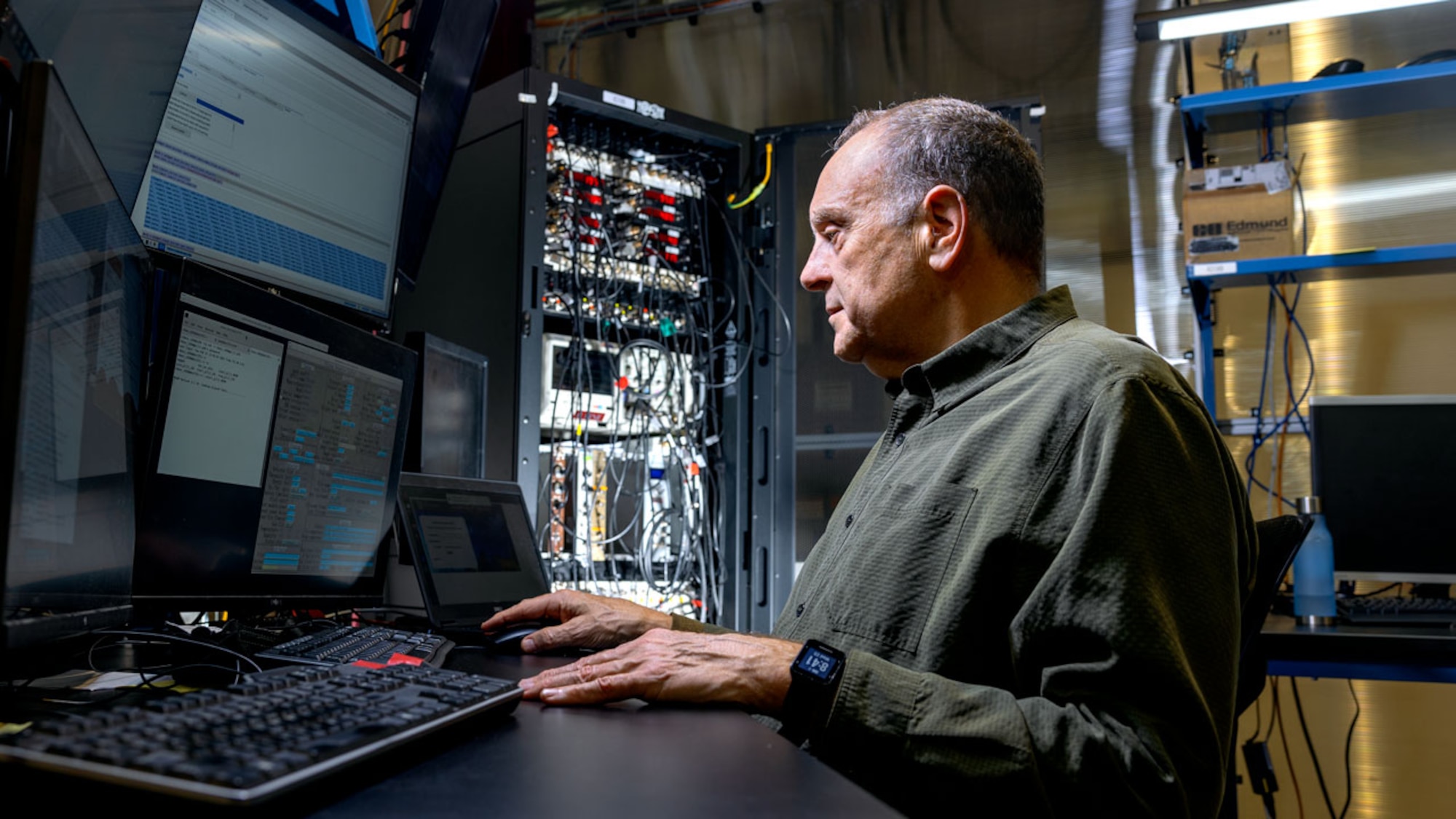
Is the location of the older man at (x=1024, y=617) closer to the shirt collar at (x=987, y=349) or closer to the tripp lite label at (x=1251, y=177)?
the shirt collar at (x=987, y=349)

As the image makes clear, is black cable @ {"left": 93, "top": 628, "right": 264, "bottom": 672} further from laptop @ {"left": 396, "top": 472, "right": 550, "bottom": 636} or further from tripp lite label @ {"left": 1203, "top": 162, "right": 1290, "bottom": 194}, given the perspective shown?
tripp lite label @ {"left": 1203, "top": 162, "right": 1290, "bottom": 194}

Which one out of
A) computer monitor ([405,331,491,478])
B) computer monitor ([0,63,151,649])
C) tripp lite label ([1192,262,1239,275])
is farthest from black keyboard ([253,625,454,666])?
tripp lite label ([1192,262,1239,275])

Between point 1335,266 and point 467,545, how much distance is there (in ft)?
7.53

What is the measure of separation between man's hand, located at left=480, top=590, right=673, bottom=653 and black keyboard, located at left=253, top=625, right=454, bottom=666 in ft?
0.31

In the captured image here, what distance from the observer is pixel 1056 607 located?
31.1 inches

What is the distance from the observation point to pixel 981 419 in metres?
0.97

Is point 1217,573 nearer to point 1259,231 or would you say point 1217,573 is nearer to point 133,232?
point 133,232

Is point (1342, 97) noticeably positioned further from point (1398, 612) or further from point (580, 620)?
point (580, 620)

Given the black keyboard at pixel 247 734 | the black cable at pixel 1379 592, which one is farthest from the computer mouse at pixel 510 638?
the black cable at pixel 1379 592

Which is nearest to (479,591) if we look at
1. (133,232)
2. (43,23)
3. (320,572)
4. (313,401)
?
(320,572)

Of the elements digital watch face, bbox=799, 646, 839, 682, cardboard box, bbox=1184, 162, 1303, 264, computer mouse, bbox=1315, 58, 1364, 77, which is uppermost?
computer mouse, bbox=1315, 58, 1364, 77

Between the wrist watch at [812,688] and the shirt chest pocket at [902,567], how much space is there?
0.11m

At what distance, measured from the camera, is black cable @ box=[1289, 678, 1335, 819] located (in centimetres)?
269

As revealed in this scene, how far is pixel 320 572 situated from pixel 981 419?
82cm
